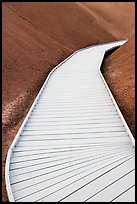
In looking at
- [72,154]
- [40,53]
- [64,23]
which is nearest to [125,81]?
[72,154]

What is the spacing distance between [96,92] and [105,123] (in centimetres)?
312

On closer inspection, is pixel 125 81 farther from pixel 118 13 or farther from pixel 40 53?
pixel 118 13

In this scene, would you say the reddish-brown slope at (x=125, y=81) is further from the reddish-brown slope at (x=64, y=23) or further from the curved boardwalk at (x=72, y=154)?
the reddish-brown slope at (x=64, y=23)

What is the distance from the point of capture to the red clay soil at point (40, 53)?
33.3ft

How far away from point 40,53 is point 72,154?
37.4ft

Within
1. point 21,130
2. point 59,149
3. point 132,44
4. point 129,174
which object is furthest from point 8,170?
point 132,44

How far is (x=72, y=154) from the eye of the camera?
694 centimetres

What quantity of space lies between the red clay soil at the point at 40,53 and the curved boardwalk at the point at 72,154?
400mm

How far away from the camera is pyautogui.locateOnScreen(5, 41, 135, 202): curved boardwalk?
5742mm

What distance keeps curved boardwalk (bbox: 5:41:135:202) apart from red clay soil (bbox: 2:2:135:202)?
0.40m

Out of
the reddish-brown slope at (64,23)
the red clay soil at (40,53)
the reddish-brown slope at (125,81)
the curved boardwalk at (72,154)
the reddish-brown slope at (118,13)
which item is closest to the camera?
the curved boardwalk at (72,154)

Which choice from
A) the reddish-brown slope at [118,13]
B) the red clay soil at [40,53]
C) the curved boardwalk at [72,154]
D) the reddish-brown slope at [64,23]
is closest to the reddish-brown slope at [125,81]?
the red clay soil at [40,53]

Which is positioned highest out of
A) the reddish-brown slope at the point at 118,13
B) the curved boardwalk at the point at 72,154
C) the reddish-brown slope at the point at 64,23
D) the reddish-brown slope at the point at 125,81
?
the curved boardwalk at the point at 72,154

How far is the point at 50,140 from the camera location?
7613mm
